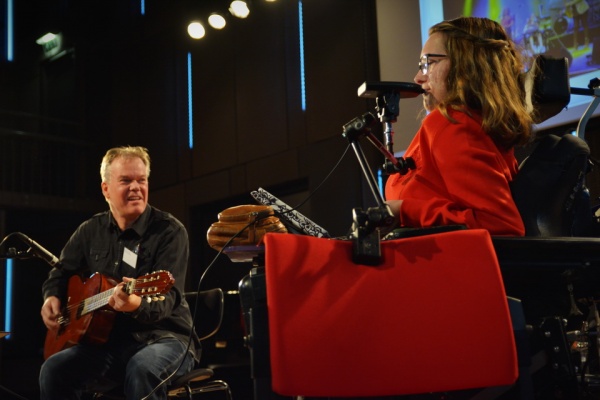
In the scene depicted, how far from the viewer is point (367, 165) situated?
1424 mm

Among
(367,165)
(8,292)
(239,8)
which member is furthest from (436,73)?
(8,292)

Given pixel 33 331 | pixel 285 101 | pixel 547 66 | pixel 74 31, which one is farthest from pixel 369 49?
pixel 33 331

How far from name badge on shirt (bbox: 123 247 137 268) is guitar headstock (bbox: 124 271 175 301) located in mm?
269

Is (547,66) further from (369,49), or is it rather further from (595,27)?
(369,49)

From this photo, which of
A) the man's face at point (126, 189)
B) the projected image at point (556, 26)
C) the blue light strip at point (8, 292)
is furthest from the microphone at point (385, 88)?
the blue light strip at point (8, 292)

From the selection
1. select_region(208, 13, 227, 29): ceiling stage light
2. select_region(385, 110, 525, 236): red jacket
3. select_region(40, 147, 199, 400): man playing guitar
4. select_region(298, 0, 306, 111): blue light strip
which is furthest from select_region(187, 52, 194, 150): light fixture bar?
select_region(385, 110, 525, 236): red jacket

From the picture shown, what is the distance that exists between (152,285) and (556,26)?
9.59 feet

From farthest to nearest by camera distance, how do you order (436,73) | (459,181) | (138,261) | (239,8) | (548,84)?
(239,8) → (138,261) → (436,73) → (548,84) → (459,181)

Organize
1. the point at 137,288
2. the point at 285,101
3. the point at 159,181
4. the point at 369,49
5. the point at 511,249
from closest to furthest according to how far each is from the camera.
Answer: the point at 511,249
the point at 137,288
the point at 369,49
the point at 285,101
the point at 159,181

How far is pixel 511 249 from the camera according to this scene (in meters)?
1.37

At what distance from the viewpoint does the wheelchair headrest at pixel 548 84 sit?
1.67 metres

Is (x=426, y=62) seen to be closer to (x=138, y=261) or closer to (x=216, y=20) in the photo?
(x=138, y=261)

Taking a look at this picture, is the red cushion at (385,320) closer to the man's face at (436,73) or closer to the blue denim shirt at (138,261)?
the man's face at (436,73)

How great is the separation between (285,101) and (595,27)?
10.3ft
